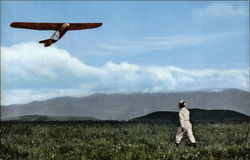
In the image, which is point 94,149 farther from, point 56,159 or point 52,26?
point 52,26

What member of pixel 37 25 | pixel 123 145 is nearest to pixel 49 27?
pixel 37 25

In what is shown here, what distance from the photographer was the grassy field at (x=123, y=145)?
44.1 feet

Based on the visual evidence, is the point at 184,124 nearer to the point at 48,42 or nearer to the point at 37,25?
the point at 48,42

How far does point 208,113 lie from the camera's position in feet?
123

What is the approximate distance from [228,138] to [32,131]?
9010 millimetres

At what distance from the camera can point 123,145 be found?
15.1 metres

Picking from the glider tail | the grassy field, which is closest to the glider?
the glider tail

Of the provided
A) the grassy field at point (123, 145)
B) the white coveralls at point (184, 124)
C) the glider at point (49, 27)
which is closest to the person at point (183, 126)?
the white coveralls at point (184, 124)

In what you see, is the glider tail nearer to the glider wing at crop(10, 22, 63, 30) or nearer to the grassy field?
the glider wing at crop(10, 22, 63, 30)

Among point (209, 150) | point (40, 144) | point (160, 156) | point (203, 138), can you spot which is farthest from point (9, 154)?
point (203, 138)

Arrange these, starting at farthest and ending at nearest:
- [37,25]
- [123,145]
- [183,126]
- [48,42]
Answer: [37,25] < [48,42] < [183,126] < [123,145]

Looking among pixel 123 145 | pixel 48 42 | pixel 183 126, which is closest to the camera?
pixel 123 145

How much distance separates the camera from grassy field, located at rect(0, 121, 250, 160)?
13.5m

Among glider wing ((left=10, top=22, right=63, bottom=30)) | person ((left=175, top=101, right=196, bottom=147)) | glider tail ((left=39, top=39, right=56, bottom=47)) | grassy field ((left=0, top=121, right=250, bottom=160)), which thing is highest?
glider wing ((left=10, top=22, right=63, bottom=30))
